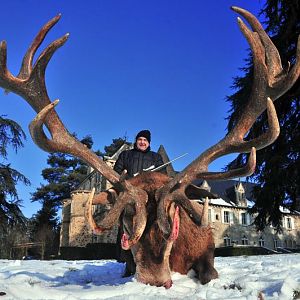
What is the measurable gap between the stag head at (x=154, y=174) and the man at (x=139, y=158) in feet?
5.33

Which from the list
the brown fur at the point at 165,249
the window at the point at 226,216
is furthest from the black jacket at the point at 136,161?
the window at the point at 226,216

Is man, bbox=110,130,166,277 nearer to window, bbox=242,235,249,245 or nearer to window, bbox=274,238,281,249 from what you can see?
window, bbox=242,235,249,245

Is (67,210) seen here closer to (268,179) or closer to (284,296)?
(268,179)

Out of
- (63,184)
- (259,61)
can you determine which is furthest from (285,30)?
(63,184)

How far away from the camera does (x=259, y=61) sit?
203 inches

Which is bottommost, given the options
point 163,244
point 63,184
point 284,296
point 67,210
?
point 284,296

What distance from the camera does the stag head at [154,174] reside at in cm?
460

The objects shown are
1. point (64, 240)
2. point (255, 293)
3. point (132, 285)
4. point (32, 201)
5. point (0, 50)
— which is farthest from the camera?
point (32, 201)

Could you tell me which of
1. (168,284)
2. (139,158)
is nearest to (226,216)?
(139,158)

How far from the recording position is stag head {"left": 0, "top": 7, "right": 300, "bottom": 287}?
15.1 feet

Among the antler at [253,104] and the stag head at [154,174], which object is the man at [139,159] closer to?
the stag head at [154,174]

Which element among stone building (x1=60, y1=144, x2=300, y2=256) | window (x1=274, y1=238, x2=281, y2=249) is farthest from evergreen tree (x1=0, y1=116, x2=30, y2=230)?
window (x1=274, y1=238, x2=281, y2=249)

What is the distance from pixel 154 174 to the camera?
5422mm

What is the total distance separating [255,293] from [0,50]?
3.92 m
